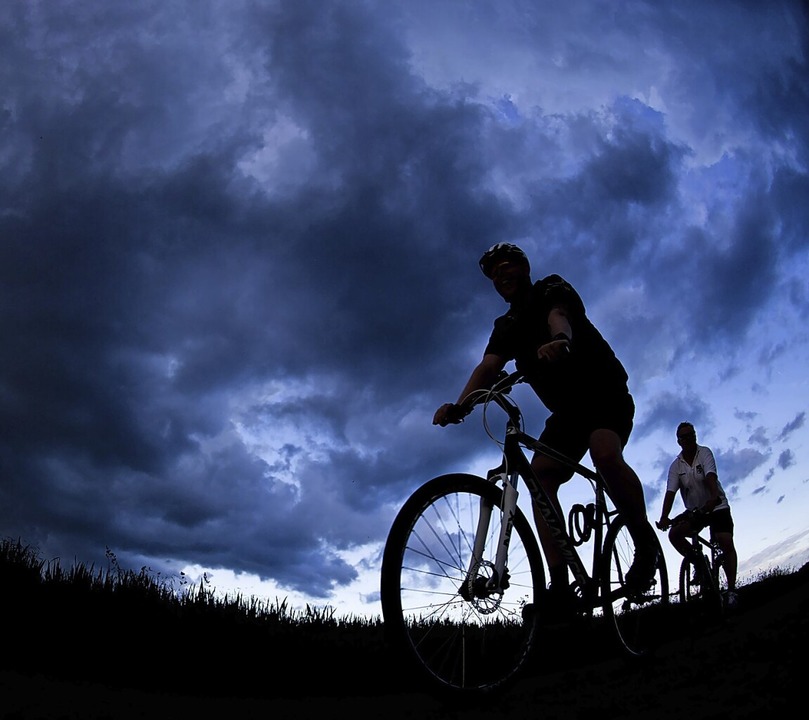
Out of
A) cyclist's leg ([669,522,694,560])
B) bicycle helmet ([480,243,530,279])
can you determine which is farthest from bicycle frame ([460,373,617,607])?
cyclist's leg ([669,522,694,560])

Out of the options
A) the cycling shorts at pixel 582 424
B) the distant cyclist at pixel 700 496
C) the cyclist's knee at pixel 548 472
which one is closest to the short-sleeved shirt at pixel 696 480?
the distant cyclist at pixel 700 496

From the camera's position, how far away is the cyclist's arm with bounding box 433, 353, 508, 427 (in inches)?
146

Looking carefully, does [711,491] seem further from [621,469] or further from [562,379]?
[562,379]

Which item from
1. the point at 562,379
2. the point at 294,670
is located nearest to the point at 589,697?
the point at 562,379

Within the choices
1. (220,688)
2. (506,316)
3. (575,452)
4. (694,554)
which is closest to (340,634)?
(220,688)

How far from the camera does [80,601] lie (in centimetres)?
473

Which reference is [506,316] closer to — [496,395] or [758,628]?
[496,395]

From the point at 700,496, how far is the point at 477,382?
209 inches

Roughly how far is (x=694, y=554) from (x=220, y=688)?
453 centimetres

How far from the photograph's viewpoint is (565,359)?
13.4 feet

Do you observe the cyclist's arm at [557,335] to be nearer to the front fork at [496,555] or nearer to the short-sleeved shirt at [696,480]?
the front fork at [496,555]

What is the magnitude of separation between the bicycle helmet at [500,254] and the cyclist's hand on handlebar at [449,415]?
0.98 meters

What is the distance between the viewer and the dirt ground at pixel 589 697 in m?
2.94

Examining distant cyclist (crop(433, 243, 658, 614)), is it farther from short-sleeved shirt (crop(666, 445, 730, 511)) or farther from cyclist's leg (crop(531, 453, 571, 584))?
short-sleeved shirt (crop(666, 445, 730, 511))
